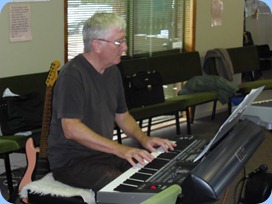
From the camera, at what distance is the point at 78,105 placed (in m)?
2.58

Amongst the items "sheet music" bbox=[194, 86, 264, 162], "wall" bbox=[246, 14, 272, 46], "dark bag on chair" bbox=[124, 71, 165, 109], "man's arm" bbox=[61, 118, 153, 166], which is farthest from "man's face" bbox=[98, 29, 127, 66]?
"wall" bbox=[246, 14, 272, 46]

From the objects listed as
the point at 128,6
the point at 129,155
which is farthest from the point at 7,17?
the point at 129,155

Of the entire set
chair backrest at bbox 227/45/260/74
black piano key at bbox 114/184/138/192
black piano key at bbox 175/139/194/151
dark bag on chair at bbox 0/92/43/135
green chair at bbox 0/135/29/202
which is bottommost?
green chair at bbox 0/135/29/202

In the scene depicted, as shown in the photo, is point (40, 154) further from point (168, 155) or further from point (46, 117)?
point (168, 155)

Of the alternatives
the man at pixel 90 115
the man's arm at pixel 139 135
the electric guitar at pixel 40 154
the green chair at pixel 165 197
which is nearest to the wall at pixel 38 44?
the electric guitar at pixel 40 154

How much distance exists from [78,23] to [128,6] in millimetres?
863

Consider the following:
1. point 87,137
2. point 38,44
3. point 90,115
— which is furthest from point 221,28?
point 87,137

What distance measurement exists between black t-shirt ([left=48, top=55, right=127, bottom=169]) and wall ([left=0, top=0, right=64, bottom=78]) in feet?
6.67

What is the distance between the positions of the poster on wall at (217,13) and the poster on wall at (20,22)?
308 centimetres

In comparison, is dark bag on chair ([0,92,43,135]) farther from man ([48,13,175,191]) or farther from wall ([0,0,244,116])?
man ([48,13,175,191])

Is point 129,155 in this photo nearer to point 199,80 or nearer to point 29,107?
point 29,107

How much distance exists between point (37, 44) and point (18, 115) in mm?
958

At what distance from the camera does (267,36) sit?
457 inches

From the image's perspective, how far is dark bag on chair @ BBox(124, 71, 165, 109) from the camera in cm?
522
